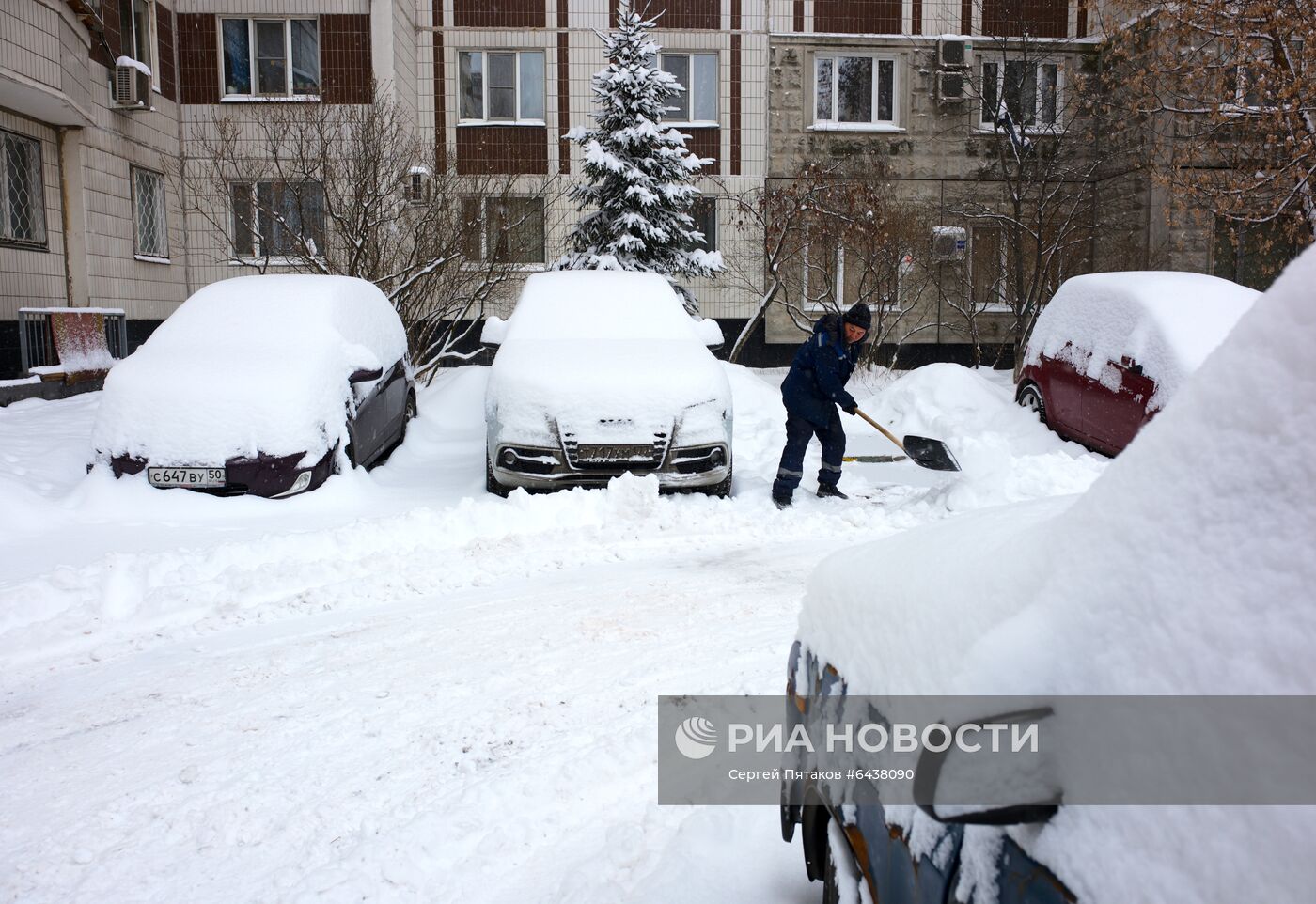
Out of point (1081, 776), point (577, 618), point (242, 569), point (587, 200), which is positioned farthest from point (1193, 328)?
point (587, 200)

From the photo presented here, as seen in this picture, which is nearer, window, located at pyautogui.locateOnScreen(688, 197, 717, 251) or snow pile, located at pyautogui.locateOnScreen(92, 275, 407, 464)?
snow pile, located at pyautogui.locateOnScreen(92, 275, 407, 464)

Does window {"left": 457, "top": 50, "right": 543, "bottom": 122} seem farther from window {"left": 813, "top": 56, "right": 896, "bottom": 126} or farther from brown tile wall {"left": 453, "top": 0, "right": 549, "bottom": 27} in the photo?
window {"left": 813, "top": 56, "right": 896, "bottom": 126}

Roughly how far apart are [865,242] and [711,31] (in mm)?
7195

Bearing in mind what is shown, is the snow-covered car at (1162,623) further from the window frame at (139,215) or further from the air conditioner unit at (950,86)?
the air conditioner unit at (950,86)

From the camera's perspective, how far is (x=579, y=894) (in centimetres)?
269

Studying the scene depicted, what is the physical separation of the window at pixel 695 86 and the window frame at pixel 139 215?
32.2 ft

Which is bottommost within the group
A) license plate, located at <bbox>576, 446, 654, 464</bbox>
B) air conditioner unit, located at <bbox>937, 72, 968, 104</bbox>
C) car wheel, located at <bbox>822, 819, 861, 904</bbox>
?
car wheel, located at <bbox>822, 819, 861, 904</bbox>

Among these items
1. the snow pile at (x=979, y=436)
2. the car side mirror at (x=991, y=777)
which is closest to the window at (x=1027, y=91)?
the snow pile at (x=979, y=436)

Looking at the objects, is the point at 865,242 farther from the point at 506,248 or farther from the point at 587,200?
the point at 506,248

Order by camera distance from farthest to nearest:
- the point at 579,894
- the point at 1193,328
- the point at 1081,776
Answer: the point at 1193,328, the point at 579,894, the point at 1081,776

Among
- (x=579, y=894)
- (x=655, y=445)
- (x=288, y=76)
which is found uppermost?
(x=288, y=76)

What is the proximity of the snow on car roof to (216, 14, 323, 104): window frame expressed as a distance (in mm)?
13200

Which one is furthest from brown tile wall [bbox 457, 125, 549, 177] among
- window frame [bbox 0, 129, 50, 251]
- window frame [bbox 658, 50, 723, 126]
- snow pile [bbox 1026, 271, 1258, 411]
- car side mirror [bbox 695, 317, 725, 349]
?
snow pile [bbox 1026, 271, 1258, 411]

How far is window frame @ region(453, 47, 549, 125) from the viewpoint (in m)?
21.0
